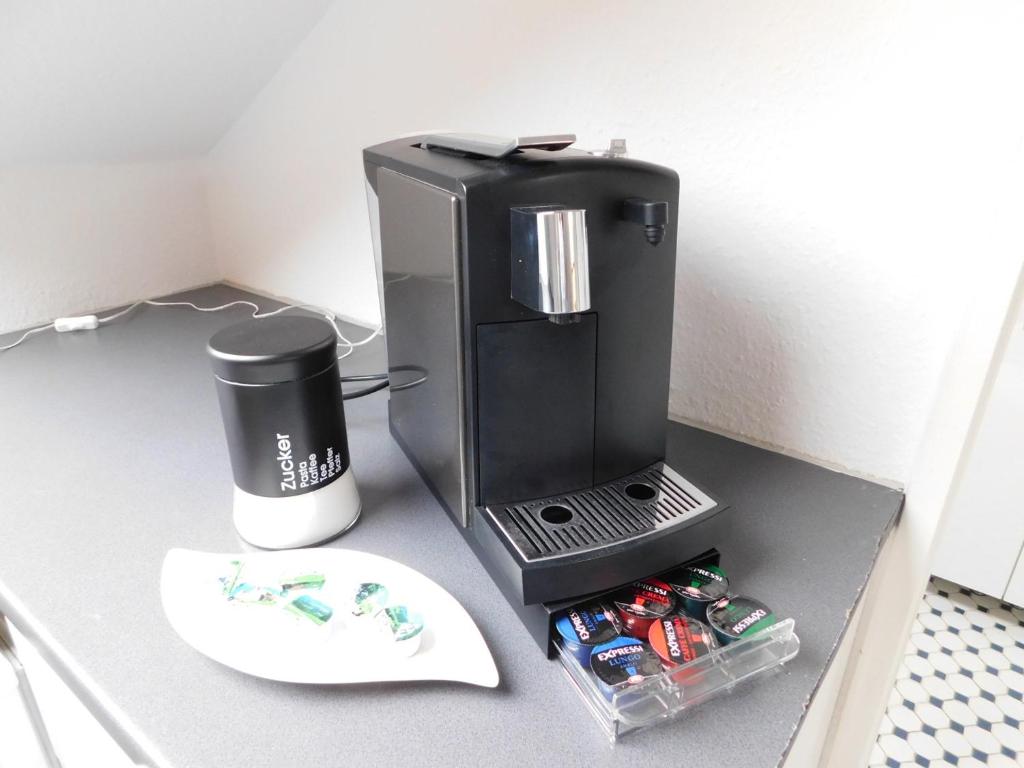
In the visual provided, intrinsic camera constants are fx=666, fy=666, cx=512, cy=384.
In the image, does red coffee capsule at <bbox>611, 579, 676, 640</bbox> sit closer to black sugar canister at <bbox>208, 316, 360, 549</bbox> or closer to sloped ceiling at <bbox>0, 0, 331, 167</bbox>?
black sugar canister at <bbox>208, 316, 360, 549</bbox>

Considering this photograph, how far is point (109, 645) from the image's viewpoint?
47 cm

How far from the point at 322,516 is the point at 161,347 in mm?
652

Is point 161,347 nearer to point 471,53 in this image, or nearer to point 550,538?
point 471,53

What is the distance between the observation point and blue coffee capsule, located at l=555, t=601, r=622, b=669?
0.43 meters

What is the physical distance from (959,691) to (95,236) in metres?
1.90

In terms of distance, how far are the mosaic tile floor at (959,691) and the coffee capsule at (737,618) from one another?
1069 millimetres

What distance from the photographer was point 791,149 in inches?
24.3

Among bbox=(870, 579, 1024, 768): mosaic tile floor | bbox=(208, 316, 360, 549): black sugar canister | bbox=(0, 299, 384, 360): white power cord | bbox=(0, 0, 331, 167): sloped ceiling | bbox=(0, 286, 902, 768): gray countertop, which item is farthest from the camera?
bbox=(870, 579, 1024, 768): mosaic tile floor

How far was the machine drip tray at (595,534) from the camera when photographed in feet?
1.47

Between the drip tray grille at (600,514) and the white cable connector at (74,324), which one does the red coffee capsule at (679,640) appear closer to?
the drip tray grille at (600,514)

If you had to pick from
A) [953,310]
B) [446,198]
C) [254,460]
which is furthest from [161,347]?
[953,310]

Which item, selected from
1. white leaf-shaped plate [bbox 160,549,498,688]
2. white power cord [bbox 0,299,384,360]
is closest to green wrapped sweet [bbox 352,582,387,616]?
white leaf-shaped plate [bbox 160,549,498,688]

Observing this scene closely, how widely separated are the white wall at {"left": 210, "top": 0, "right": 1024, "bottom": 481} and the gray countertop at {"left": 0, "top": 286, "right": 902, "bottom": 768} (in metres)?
0.08

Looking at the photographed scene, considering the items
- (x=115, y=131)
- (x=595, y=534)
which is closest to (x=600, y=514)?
(x=595, y=534)
